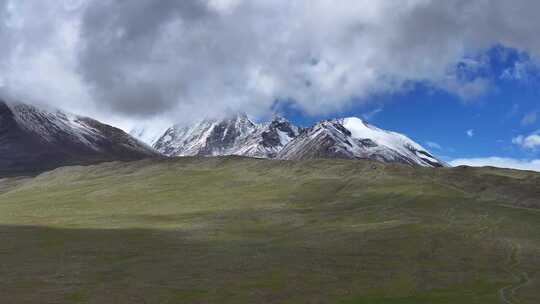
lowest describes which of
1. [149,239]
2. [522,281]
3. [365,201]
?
[522,281]

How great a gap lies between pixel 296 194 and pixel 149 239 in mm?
86809

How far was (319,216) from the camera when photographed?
510ft

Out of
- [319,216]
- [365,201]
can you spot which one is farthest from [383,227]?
[365,201]

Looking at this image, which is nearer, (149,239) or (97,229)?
(149,239)

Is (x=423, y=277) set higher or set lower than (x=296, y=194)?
lower

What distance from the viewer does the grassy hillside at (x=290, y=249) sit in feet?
231

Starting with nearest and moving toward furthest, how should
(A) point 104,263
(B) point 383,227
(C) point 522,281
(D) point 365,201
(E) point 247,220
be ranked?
(C) point 522,281, (A) point 104,263, (B) point 383,227, (E) point 247,220, (D) point 365,201

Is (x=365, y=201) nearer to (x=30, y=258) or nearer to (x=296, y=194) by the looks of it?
(x=296, y=194)

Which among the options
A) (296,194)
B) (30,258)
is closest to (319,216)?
(296,194)

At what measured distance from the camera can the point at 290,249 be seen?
10681cm

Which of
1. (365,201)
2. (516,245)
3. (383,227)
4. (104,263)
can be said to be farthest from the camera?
(365,201)

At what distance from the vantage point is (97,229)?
135000mm

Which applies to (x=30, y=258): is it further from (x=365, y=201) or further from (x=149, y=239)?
(x=365, y=201)

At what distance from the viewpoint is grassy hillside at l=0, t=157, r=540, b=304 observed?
70.3 metres
